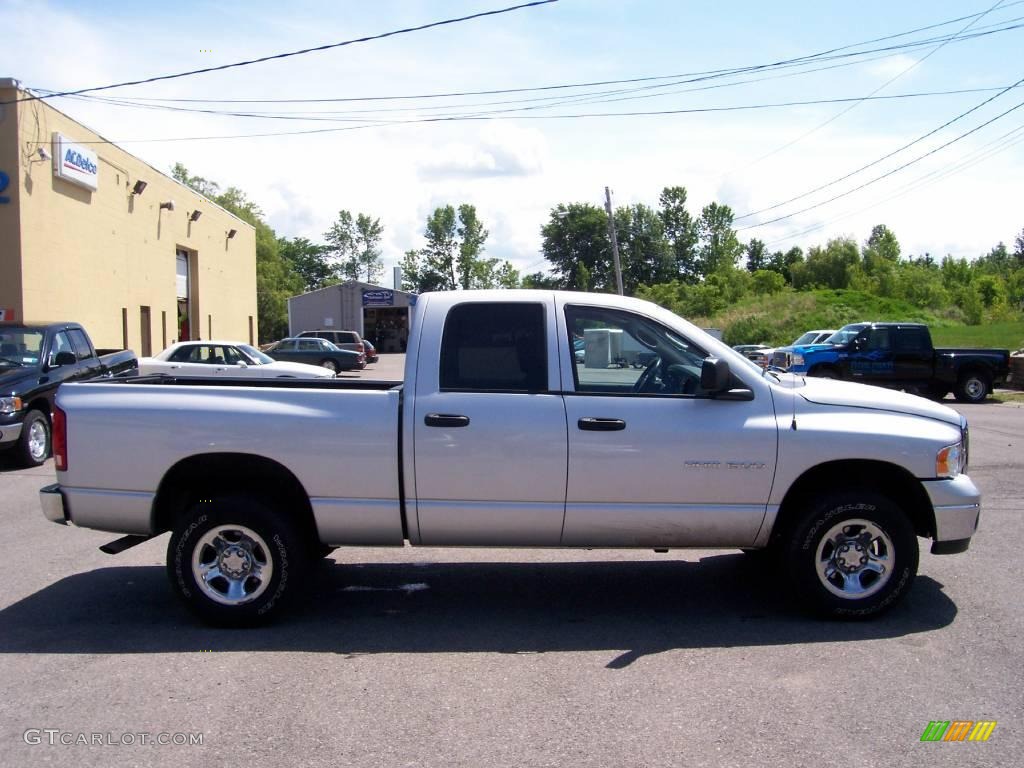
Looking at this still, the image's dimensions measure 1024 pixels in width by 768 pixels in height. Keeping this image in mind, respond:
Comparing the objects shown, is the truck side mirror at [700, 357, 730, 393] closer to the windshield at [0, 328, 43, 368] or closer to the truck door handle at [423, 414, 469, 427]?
the truck door handle at [423, 414, 469, 427]

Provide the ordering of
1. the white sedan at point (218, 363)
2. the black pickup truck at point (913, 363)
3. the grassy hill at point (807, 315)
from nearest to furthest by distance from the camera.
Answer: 1. the white sedan at point (218, 363)
2. the black pickup truck at point (913, 363)
3. the grassy hill at point (807, 315)

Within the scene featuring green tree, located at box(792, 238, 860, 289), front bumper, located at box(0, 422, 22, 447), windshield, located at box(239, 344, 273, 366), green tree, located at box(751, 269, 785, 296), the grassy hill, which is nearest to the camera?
front bumper, located at box(0, 422, 22, 447)

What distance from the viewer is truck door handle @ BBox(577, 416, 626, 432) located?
555 centimetres

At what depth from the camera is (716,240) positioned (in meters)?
98.0

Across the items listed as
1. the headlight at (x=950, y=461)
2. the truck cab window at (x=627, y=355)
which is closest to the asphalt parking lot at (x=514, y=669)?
the headlight at (x=950, y=461)

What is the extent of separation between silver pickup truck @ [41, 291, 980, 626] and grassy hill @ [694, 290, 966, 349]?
1778 inches

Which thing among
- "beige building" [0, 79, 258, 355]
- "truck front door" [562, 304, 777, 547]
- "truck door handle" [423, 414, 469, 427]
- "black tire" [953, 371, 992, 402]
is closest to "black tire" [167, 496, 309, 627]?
"truck door handle" [423, 414, 469, 427]

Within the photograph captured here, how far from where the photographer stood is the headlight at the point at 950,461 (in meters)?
5.66

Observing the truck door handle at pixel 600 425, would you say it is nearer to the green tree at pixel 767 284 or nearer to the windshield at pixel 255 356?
the windshield at pixel 255 356

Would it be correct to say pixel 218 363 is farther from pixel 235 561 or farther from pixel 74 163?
pixel 235 561

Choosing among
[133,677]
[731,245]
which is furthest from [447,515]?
[731,245]

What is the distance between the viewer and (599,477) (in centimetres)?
556

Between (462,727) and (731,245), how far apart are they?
9461 cm

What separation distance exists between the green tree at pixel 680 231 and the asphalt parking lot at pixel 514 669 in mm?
90064
